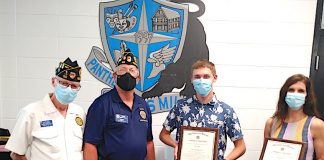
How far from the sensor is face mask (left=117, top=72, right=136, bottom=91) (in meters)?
1.74

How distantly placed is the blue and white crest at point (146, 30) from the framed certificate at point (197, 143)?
Result: 0.93 m

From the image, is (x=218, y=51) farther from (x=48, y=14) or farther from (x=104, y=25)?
(x=48, y=14)

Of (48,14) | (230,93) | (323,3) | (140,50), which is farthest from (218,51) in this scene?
(48,14)

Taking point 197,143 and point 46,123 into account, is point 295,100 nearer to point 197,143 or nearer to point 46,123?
point 197,143

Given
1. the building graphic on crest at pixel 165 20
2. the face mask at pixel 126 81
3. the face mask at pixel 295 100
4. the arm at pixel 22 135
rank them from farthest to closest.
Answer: the building graphic on crest at pixel 165 20
the face mask at pixel 295 100
the face mask at pixel 126 81
the arm at pixel 22 135

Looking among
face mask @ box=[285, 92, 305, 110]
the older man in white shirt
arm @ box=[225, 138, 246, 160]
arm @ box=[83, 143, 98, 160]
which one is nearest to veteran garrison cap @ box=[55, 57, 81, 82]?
the older man in white shirt

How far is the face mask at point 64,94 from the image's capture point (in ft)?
5.50

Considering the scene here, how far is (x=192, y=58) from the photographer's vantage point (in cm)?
253

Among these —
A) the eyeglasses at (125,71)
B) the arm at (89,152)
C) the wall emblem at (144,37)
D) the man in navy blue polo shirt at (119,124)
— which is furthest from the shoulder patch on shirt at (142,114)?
the wall emblem at (144,37)

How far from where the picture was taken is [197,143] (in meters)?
1.70

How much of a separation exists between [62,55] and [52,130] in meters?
1.11

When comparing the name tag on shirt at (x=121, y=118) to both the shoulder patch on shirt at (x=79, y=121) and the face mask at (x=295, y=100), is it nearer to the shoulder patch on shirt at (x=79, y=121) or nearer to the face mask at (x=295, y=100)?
the shoulder patch on shirt at (x=79, y=121)

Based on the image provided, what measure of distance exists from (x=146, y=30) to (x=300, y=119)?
4.85ft

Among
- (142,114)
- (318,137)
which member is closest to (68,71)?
(142,114)
